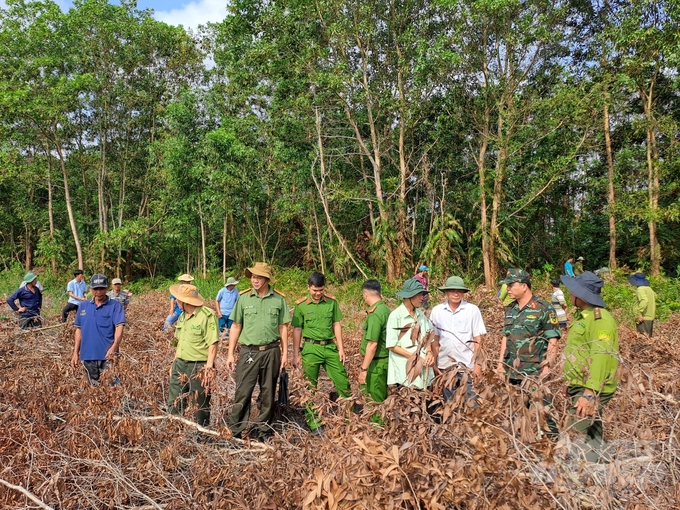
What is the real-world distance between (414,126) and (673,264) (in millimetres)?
9612

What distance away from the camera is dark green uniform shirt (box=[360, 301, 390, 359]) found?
13.7ft

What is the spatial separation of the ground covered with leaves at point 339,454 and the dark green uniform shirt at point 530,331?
0.60 meters

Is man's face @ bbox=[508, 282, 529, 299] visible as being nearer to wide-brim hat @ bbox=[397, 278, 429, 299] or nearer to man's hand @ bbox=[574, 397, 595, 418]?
wide-brim hat @ bbox=[397, 278, 429, 299]

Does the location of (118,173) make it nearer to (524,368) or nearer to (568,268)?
(568,268)

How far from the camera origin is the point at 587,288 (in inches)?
138

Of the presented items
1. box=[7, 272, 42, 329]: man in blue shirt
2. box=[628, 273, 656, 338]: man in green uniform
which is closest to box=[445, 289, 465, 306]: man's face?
box=[628, 273, 656, 338]: man in green uniform

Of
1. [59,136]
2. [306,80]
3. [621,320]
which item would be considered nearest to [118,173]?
[59,136]

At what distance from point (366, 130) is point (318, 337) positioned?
1377 centimetres

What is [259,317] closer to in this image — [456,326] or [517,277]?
[456,326]

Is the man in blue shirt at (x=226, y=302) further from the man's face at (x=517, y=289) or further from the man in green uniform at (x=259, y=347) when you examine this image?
the man's face at (x=517, y=289)

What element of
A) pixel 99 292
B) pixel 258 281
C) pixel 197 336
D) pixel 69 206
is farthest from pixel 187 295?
pixel 69 206

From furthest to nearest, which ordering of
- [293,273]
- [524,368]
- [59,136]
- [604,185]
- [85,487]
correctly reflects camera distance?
[59,136] → [293,273] → [604,185] → [524,368] → [85,487]

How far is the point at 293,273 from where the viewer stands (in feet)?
61.6

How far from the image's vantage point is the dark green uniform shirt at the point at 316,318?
4711mm
